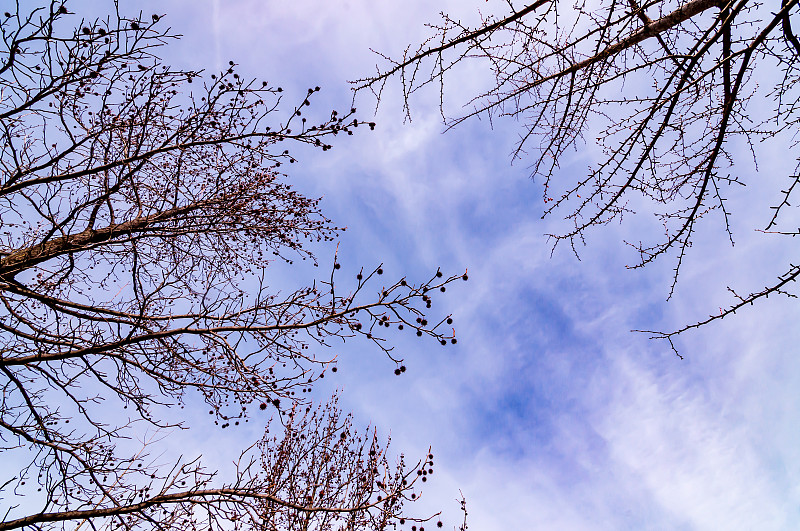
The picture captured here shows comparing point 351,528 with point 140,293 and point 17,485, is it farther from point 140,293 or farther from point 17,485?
point 140,293

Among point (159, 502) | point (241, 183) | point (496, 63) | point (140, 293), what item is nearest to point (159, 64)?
point (241, 183)

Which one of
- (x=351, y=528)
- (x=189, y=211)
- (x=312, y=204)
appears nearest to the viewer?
(x=189, y=211)

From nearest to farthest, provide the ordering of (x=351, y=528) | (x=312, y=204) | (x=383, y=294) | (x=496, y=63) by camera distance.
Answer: (x=383, y=294), (x=496, y=63), (x=312, y=204), (x=351, y=528)

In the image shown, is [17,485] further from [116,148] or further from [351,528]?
[351,528]

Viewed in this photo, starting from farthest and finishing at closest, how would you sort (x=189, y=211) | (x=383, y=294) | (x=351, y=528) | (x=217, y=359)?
(x=351, y=528), (x=189, y=211), (x=217, y=359), (x=383, y=294)

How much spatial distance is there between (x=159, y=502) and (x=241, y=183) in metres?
2.95

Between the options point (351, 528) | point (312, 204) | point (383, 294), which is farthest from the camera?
point (351, 528)

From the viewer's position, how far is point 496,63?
11.8 feet

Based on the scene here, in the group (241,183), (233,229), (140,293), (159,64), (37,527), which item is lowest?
(37,527)

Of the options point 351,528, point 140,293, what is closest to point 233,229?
point 140,293

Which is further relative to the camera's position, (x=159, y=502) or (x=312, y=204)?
(x=312, y=204)

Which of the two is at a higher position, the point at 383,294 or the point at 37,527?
Result: the point at 383,294

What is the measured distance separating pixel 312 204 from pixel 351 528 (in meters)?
4.51

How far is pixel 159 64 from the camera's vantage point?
404cm
